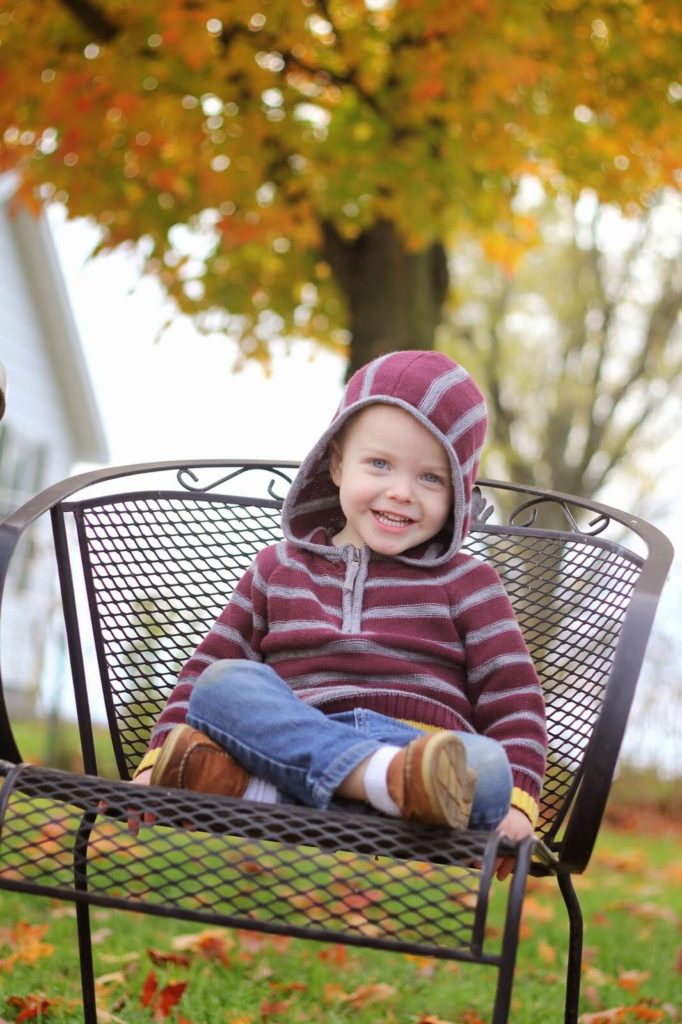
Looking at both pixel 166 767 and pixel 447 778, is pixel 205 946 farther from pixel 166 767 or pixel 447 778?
pixel 447 778

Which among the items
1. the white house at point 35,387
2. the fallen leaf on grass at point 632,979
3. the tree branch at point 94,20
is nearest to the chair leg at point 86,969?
the fallen leaf on grass at point 632,979

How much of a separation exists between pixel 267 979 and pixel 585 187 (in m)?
4.58

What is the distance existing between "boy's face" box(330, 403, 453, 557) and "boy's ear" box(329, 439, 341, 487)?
10 centimetres

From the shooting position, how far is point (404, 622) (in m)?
2.13

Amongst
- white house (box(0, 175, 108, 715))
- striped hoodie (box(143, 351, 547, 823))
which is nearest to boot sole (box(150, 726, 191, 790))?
striped hoodie (box(143, 351, 547, 823))

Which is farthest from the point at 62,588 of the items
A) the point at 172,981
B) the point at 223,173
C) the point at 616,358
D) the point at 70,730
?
the point at 616,358

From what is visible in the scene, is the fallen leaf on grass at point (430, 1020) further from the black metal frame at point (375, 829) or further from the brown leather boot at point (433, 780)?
the brown leather boot at point (433, 780)

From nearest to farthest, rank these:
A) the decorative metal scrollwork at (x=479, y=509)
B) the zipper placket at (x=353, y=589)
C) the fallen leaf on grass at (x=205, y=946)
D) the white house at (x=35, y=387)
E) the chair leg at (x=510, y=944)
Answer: the chair leg at (x=510, y=944) → the zipper placket at (x=353, y=589) → the decorative metal scrollwork at (x=479, y=509) → the fallen leaf on grass at (x=205, y=946) → the white house at (x=35, y=387)

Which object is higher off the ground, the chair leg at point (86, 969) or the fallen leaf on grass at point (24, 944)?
the chair leg at point (86, 969)

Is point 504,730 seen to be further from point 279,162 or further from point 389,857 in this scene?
point 279,162

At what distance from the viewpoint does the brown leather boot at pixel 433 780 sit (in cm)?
159

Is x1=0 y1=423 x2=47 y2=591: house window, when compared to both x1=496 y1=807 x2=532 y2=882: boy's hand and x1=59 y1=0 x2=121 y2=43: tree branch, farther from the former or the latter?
x1=496 y1=807 x2=532 y2=882: boy's hand

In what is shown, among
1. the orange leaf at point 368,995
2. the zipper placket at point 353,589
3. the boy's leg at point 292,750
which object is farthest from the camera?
the orange leaf at point 368,995

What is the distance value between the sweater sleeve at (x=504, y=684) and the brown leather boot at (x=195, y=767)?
1.44 feet
